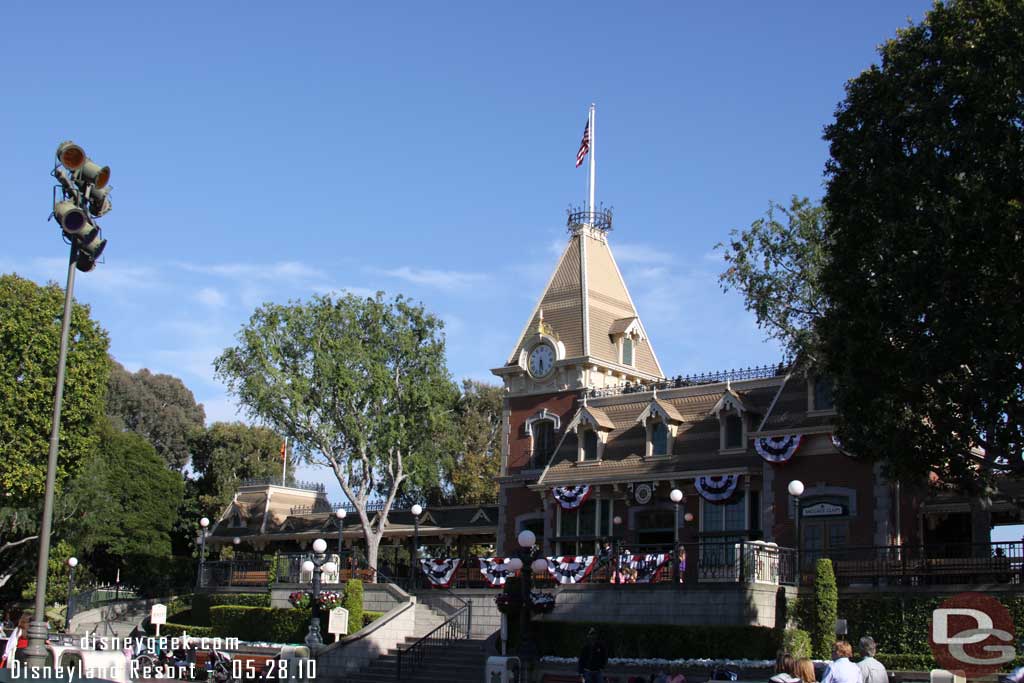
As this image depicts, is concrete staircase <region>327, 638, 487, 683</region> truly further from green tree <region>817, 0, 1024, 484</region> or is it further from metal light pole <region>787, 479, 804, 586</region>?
green tree <region>817, 0, 1024, 484</region>

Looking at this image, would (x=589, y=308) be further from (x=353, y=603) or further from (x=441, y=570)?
(x=353, y=603)

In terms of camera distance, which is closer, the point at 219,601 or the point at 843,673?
the point at 843,673

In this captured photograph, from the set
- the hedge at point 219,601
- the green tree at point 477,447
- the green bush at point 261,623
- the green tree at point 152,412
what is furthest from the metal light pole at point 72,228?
the green tree at point 152,412

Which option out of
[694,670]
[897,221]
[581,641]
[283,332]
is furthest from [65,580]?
[897,221]

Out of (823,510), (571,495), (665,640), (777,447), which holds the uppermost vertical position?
(777,447)

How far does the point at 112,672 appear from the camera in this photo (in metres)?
A: 20.3

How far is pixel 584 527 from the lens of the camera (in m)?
39.4

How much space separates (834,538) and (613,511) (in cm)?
847

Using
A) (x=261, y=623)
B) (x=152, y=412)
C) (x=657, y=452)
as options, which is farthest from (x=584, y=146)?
(x=152, y=412)

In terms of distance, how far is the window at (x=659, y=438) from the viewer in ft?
126

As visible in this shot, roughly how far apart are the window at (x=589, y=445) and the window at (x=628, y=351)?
525 cm

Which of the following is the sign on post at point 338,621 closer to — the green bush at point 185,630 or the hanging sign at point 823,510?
the green bush at point 185,630

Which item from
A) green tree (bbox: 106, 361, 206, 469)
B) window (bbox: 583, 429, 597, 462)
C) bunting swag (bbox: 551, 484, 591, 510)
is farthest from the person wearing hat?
green tree (bbox: 106, 361, 206, 469)

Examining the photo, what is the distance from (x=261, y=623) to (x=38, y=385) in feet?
41.2
